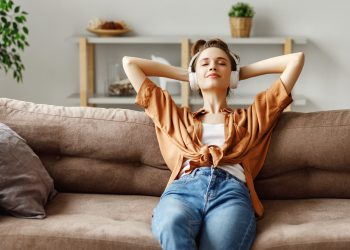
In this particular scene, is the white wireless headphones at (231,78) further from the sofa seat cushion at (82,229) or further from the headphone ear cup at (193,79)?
the sofa seat cushion at (82,229)

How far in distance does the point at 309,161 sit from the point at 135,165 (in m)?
0.67

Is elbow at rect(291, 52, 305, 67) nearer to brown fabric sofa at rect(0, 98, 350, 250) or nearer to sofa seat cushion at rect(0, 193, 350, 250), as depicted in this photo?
brown fabric sofa at rect(0, 98, 350, 250)

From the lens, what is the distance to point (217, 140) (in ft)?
7.82

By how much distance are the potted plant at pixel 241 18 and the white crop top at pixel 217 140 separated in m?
1.89

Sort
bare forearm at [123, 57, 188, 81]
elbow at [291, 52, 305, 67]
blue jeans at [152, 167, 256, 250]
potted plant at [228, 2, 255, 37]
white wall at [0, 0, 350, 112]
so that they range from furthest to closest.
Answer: white wall at [0, 0, 350, 112] < potted plant at [228, 2, 255, 37] < bare forearm at [123, 57, 188, 81] < elbow at [291, 52, 305, 67] < blue jeans at [152, 167, 256, 250]

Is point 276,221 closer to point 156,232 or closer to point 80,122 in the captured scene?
point 156,232

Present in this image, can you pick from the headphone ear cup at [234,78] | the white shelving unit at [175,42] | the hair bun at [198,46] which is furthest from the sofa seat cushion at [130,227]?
the white shelving unit at [175,42]

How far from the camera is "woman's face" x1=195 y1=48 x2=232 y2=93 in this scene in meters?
2.49

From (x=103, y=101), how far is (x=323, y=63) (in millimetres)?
1529

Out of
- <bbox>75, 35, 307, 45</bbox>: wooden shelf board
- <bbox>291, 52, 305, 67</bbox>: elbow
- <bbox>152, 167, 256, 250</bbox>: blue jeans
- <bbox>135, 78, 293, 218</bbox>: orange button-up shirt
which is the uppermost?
<bbox>291, 52, 305, 67</bbox>: elbow

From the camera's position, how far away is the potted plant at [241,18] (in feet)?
13.8

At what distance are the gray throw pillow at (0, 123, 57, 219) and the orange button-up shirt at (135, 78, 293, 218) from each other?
1.50ft

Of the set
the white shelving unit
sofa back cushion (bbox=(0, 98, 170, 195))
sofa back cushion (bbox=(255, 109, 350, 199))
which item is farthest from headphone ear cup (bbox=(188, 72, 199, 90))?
the white shelving unit

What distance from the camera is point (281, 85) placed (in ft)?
8.16
